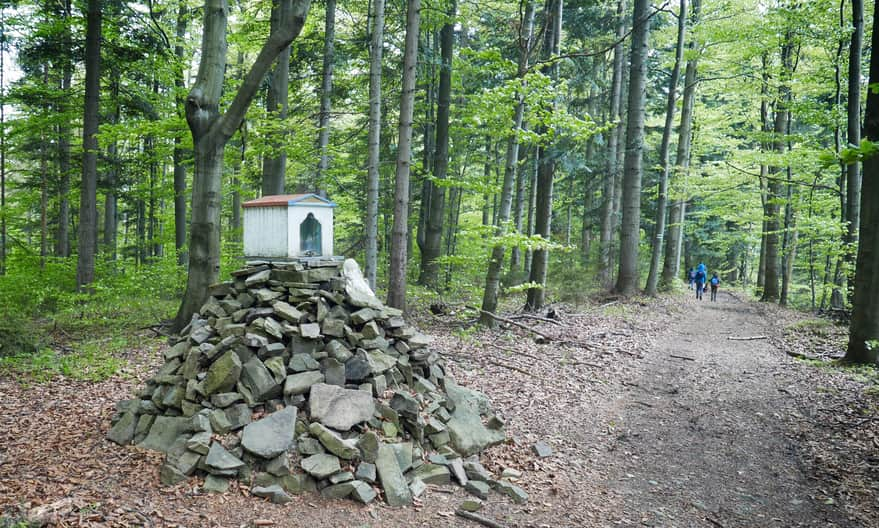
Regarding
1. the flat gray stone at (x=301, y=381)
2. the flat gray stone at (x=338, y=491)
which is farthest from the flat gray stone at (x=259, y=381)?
the flat gray stone at (x=338, y=491)

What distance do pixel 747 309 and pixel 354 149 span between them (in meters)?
14.8

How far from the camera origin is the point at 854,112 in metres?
11.0

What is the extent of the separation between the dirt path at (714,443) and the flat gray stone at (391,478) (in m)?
2.13

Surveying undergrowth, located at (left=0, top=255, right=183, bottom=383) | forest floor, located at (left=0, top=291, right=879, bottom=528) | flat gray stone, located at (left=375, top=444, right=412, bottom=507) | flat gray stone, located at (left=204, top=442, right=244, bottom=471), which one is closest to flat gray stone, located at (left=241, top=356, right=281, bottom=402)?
flat gray stone, located at (left=204, top=442, right=244, bottom=471)

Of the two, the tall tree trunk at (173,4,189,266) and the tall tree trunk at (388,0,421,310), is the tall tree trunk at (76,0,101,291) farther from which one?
the tall tree trunk at (388,0,421,310)

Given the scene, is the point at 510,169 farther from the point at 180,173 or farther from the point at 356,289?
the point at 180,173

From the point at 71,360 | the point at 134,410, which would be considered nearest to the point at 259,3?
the point at 71,360

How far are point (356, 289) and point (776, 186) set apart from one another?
1915 cm

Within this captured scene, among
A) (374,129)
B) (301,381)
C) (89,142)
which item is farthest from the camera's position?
(89,142)

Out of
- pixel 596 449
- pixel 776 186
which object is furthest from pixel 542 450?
pixel 776 186

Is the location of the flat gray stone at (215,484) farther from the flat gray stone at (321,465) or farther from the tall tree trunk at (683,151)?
the tall tree trunk at (683,151)

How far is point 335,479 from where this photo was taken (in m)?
4.34

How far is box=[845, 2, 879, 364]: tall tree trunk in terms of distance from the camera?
7.59m

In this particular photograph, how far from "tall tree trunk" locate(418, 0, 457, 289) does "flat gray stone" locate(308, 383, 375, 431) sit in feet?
33.5
